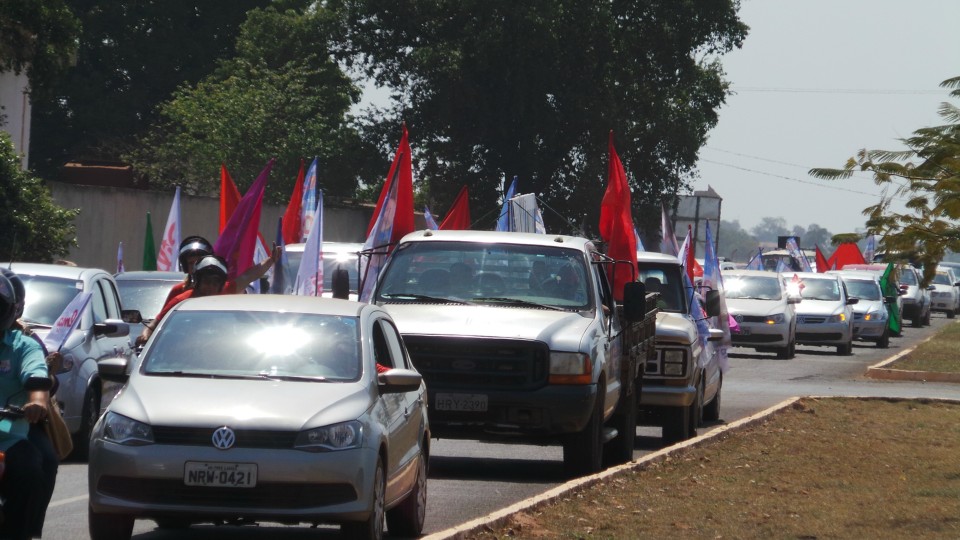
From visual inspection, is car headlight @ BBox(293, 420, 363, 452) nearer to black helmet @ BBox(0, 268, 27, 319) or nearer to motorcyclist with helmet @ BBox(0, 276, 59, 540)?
motorcyclist with helmet @ BBox(0, 276, 59, 540)

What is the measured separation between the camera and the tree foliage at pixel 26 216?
24516 millimetres

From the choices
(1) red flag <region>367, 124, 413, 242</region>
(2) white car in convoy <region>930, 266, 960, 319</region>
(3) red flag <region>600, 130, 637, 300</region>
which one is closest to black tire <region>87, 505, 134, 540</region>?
(3) red flag <region>600, 130, 637, 300</region>

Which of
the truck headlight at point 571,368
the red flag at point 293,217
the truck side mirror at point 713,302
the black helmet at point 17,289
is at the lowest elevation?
the truck headlight at point 571,368

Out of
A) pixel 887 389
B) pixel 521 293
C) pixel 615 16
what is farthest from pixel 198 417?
pixel 615 16

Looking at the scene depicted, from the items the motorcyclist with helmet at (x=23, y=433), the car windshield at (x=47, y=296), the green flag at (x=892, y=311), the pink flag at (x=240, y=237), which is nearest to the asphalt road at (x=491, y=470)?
the car windshield at (x=47, y=296)

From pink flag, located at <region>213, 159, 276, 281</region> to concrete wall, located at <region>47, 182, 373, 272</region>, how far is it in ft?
43.9

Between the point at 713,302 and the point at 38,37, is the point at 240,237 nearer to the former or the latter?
the point at 713,302

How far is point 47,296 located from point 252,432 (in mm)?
6461

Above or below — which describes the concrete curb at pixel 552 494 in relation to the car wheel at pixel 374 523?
below

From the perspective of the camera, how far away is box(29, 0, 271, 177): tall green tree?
212 feet

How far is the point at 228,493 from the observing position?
27.9 feet

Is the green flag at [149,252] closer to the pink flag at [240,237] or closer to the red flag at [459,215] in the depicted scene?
the red flag at [459,215]

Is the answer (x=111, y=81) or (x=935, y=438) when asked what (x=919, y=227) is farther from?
(x=111, y=81)

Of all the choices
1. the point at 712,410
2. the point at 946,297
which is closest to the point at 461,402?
the point at 712,410
